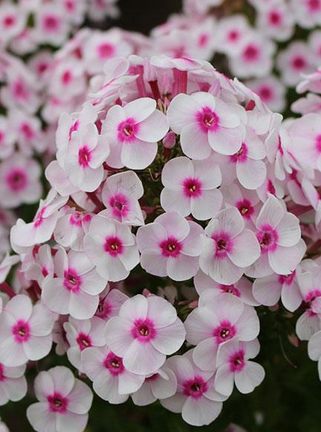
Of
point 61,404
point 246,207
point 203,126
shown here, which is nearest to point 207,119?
point 203,126

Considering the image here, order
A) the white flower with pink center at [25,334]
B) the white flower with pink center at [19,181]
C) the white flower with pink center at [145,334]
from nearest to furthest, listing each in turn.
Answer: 1. the white flower with pink center at [145,334]
2. the white flower with pink center at [25,334]
3. the white flower with pink center at [19,181]

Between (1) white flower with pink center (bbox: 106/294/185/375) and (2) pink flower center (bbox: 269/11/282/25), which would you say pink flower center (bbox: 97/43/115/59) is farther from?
(1) white flower with pink center (bbox: 106/294/185/375)

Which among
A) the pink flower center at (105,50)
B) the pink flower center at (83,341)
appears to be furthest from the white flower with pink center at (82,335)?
the pink flower center at (105,50)

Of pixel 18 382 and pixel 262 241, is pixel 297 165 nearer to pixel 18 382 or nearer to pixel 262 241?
pixel 262 241

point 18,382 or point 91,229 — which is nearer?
point 91,229

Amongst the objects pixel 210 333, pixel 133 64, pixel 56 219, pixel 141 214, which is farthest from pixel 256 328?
pixel 133 64

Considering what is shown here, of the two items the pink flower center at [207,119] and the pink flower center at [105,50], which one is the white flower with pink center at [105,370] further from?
the pink flower center at [105,50]
